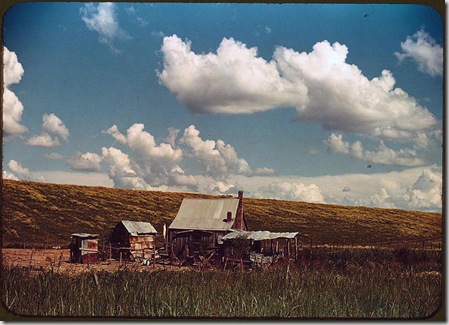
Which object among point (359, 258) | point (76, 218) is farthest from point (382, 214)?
point (76, 218)

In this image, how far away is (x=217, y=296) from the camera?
35.6ft

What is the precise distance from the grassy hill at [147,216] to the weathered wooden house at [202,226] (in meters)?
0.76

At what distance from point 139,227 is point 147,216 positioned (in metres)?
1.21

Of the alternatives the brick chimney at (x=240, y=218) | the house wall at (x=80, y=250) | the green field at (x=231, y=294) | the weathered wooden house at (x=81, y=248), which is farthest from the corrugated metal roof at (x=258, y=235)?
the house wall at (x=80, y=250)

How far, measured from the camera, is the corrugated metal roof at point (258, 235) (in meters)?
13.2

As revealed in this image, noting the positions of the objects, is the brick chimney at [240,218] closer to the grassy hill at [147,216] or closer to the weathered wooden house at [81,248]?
the grassy hill at [147,216]

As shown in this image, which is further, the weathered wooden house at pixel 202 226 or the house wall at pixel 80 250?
the weathered wooden house at pixel 202 226

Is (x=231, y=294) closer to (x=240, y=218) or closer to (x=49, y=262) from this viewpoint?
(x=49, y=262)

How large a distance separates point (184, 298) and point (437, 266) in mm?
4618

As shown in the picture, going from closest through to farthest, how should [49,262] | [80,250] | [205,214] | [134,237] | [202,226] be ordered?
1. [49,262]
2. [80,250]
3. [134,237]
4. [205,214]
5. [202,226]

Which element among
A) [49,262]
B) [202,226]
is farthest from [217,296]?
[202,226]

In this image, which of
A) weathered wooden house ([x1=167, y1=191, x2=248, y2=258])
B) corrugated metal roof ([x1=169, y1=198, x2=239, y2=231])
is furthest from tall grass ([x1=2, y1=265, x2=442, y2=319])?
weathered wooden house ([x1=167, y1=191, x2=248, y2=258])

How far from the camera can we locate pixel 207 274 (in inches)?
463

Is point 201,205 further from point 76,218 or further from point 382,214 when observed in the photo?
point 382,214
